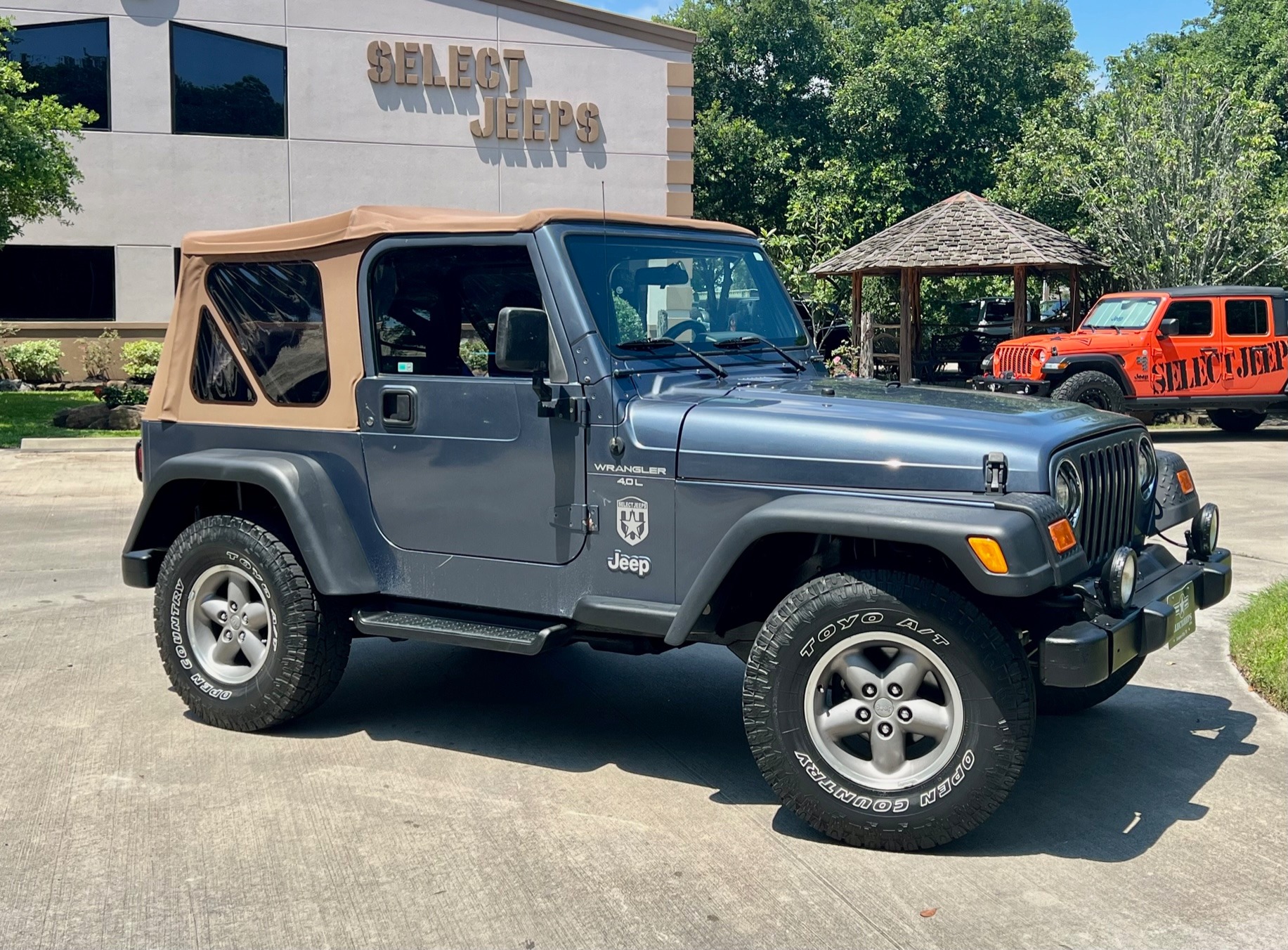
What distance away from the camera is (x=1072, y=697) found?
572 centimetres

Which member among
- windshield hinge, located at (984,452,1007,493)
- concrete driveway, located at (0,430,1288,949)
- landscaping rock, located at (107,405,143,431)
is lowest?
concrete driveway, located at (0,430,1288,949)

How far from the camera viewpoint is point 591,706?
5957 millimetres

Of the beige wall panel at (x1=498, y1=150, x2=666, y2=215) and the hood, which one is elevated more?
the beige wall panel at (x1=498, y1=150, x2=666, y2=215)

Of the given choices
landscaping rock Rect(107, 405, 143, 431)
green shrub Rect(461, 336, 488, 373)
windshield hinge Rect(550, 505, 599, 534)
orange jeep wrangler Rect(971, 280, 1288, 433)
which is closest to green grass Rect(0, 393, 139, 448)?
landscaping rock Rect(107, 405, 143, 431)

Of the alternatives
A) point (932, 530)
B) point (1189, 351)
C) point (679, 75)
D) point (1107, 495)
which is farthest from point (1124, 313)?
point (932, 530)

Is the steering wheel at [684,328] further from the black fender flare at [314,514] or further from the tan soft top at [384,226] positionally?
the black fender flare at [314,514]

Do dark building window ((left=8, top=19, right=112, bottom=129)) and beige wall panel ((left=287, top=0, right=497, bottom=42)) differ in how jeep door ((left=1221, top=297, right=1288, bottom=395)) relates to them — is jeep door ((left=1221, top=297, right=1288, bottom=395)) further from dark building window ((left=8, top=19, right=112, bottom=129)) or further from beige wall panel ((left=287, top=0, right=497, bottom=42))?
dark building window ((left=8, top=19, right=112, bottom=129))

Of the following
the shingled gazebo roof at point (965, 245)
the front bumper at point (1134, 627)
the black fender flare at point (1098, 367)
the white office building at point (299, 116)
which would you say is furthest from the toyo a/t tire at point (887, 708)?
the white office building at point (299, 116)

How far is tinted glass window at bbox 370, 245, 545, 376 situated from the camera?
17.1 feet

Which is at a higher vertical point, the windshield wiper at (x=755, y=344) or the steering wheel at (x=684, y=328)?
the steering wheel at (x=684, y=328)

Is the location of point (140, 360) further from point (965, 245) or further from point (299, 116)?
point (965, 245)

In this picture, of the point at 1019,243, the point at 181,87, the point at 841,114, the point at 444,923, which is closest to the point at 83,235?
the point at 181,87

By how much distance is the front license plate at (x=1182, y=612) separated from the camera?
4.53 meters

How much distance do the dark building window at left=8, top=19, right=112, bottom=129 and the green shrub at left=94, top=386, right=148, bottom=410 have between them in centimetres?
568
